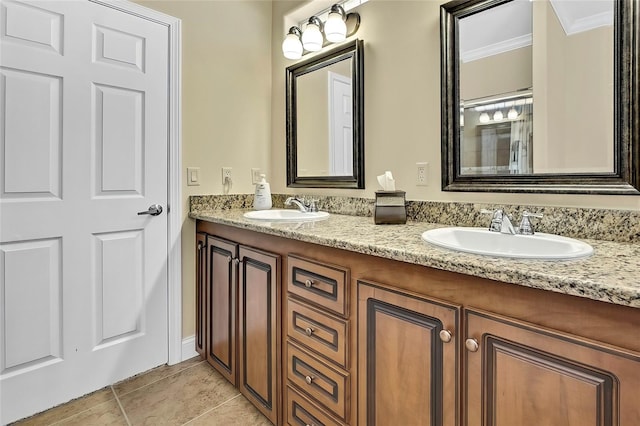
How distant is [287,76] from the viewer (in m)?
2.36

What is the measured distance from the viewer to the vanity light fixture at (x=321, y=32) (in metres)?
1.92

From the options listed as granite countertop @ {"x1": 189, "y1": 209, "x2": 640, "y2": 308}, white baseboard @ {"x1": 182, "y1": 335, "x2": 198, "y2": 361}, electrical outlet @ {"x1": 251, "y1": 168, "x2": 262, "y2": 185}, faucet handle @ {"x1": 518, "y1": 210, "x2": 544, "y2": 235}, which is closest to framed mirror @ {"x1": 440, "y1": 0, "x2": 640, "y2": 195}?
faucet handle @ {"x1": 518, "y1": 210, "x2": 544, "y2": 235}

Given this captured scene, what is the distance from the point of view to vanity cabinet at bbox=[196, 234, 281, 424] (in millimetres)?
1505

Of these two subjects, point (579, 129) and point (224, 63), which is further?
point (224, 63)

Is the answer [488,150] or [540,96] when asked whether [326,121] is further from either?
[540,96]

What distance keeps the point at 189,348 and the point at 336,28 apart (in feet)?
6.67

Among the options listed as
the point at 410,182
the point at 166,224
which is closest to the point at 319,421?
the point at 410,182

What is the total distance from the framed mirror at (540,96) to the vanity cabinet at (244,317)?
921 millimetres

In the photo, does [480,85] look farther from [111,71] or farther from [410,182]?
[111,71]

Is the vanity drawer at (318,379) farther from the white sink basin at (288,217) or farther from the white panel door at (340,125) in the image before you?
the white panel door at (340,125)

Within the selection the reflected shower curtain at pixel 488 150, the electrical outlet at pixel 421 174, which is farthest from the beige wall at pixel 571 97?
the electrical outlet at pixel 421 174

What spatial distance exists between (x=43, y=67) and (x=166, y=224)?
0.92 m

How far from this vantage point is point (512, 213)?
4.45 ft

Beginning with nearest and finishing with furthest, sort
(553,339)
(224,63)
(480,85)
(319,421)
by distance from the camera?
(553,339)
(319,421)
(480,85)
(224,63)
